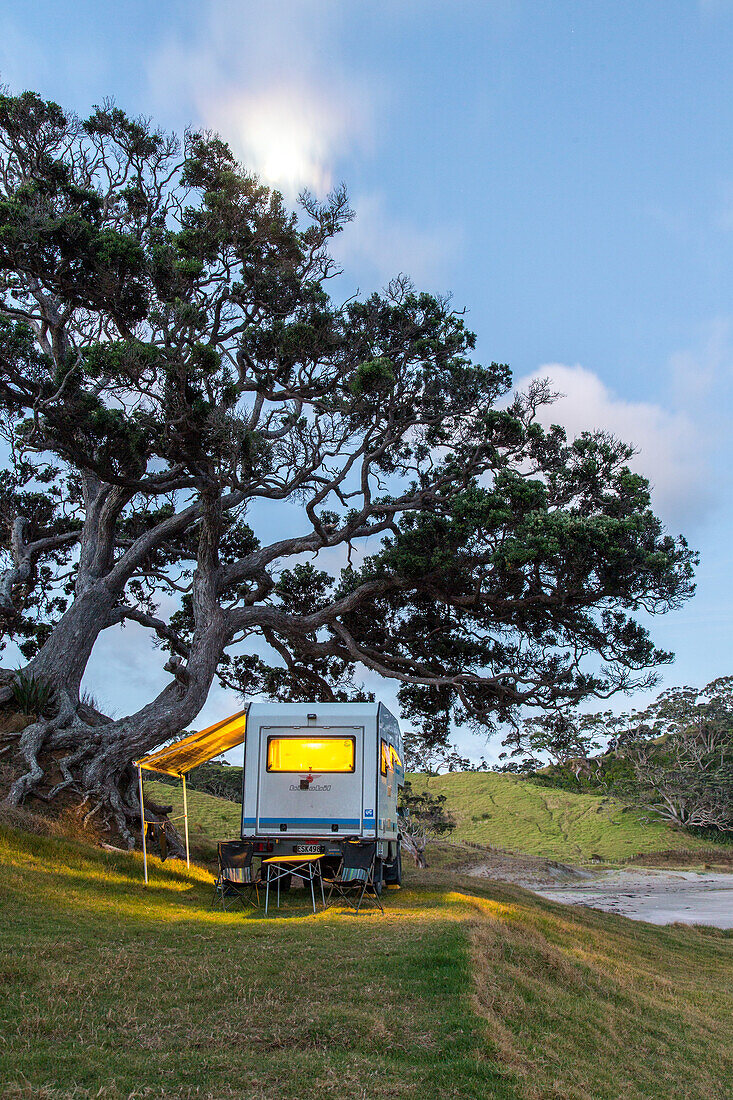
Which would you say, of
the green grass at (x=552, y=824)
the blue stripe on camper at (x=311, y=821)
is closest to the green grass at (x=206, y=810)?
the blue stripe on camper at (x=311, y=821)

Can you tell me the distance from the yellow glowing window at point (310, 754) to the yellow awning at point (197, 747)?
2.54 feet

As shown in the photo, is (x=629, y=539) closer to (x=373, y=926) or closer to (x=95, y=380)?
(x=373, y=926)

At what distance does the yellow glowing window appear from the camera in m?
14.1

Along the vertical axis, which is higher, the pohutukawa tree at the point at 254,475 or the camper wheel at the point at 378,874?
the pohutukawa tree at the point at 254,475

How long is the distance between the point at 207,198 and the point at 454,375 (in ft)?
23.7

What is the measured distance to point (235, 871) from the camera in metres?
13.2

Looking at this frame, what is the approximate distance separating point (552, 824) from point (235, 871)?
46765 millimetres

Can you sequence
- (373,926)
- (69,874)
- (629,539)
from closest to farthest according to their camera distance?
(373,926), (69,874), (629,539)

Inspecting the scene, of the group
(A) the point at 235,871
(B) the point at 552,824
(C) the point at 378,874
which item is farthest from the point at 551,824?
(A) the point at 235,871

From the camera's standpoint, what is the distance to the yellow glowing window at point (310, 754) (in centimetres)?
1415

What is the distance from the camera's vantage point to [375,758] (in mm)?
14008

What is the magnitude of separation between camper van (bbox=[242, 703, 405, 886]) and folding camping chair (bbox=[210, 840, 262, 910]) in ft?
2.16

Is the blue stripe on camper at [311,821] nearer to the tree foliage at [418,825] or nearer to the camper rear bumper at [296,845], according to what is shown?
the camper rear bumper at [296,845]

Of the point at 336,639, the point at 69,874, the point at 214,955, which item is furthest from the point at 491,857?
the point at 214,955
